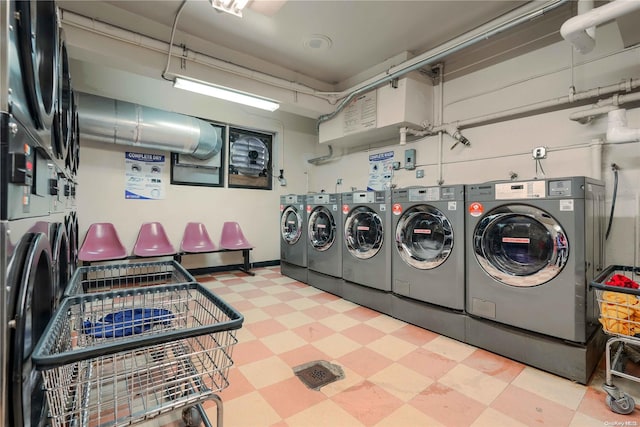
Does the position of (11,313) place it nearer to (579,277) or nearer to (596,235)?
(579,277)

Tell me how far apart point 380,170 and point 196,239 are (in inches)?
115

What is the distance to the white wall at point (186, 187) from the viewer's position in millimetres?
3607

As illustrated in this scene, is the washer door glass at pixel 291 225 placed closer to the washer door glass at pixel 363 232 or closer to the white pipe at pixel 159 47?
the washer door glass at pixel 363 232

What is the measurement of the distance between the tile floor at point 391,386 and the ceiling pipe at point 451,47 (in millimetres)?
2706

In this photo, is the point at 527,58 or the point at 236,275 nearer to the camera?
the point at 527,58

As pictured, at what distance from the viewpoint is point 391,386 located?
1674 millimetres

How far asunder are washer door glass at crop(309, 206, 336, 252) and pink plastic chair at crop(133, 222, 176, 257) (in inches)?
72.1

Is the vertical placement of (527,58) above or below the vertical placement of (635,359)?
above

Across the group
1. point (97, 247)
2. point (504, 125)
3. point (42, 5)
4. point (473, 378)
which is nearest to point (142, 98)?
point (97, 247)

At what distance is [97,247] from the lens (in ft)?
11.4

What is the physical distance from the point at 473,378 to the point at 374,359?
61cm

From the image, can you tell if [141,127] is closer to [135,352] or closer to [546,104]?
[135,352]

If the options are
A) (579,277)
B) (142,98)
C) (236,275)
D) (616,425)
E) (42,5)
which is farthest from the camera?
(236,275)

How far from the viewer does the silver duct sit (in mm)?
3232
